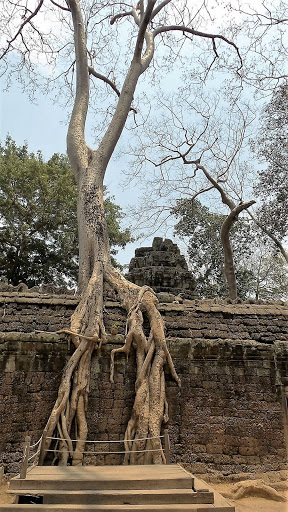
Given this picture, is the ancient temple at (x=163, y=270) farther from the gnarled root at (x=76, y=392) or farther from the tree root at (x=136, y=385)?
the gnarled root at (x=76, y=392)

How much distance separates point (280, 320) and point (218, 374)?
1.60 m

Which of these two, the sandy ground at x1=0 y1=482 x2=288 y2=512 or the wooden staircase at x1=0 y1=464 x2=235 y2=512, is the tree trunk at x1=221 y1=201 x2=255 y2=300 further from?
the wooden staircase at x1=0 y1=464 x2=235 y2=512

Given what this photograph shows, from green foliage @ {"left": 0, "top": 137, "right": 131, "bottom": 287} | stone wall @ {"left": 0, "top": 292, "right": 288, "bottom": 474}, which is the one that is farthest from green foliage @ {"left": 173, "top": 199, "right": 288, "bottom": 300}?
stone wall @ {"left": 0, "top": 292, "right": 288, "bottom": 474}

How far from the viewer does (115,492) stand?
3170 millimetres

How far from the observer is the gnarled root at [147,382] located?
493cm

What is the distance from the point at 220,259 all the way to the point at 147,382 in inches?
552

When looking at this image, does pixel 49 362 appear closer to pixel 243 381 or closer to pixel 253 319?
pixel 243 381

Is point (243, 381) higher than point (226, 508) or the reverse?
higher

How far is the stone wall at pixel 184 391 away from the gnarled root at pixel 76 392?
0.57 ft

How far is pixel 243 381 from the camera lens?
18.7ft

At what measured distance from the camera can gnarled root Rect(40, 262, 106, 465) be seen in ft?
15.9

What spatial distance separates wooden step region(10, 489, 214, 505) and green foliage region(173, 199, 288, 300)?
15232mm

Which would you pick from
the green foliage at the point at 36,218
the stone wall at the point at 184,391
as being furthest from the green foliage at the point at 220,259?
the stone wall at the point at 184,391

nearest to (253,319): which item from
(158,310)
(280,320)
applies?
(280,320)
